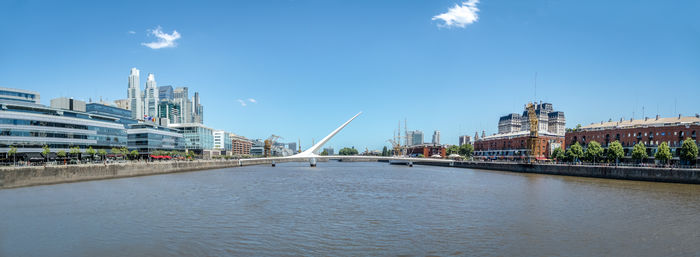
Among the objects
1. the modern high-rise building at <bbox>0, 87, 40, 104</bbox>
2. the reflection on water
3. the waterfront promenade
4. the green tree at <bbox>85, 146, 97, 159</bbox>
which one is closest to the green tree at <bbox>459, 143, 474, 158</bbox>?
the waterfront promenade

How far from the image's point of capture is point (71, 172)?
36.1 meters

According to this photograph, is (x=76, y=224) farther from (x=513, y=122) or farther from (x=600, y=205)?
(x=513, y=122)

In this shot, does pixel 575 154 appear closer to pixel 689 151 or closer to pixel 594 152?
pixel 594 152

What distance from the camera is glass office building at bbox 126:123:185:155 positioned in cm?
Result: 8231

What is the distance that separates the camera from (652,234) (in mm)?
15359

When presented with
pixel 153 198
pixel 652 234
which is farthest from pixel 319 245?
pixel 153 198

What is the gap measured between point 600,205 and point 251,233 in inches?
793

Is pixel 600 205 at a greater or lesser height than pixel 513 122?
lesser

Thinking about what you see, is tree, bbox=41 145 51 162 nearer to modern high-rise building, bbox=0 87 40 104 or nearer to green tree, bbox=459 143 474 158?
modern high-rise building, bbox=0 87 40 104

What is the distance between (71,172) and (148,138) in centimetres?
4924

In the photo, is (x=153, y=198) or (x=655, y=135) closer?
(x=153, y=198)

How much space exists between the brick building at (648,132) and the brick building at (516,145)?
15256 millimetres

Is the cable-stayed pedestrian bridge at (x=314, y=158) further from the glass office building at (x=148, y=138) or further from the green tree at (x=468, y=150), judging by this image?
the green tree at (x=468, y=150)

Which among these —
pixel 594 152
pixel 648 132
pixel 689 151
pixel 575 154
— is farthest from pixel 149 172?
pixel 648 132
